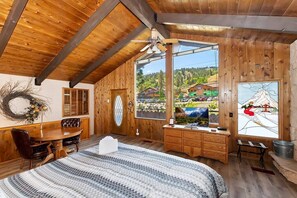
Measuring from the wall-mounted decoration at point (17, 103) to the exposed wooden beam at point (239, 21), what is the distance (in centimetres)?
389

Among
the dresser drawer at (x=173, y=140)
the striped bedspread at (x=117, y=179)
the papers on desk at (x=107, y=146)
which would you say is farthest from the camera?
the dresser drawer at (x=173, y=140)

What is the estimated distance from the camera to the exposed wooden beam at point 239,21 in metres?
2.35

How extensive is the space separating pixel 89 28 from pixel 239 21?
303 centimetres

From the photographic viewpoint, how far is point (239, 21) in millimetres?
2664

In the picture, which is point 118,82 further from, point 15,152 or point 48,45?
point 15,152

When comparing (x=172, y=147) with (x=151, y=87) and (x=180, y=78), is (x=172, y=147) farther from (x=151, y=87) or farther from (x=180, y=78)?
(x=151, y=87)

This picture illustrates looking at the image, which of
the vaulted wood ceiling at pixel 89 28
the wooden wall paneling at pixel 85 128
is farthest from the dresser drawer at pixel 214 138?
the wooden wall paneling at pixel 85 128

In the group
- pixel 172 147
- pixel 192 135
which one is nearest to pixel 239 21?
pixel 192 135

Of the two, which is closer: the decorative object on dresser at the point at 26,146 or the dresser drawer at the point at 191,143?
the decorative object on dresser at the point at 26,146

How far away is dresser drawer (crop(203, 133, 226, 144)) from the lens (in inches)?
132

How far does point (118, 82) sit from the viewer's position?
19.7 feet

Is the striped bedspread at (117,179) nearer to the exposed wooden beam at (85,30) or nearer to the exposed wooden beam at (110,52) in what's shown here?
the exposed wooden beam at (85,30)

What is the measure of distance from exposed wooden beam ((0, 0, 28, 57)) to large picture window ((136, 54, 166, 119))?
368 centimetres

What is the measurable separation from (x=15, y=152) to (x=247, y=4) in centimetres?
605
